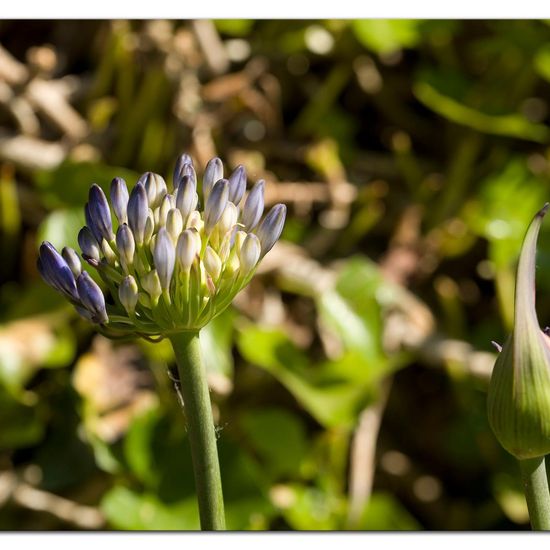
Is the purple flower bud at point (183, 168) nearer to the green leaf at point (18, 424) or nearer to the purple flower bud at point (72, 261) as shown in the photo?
the purple flower bud at point (72, 261)

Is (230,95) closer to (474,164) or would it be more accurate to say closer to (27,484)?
(474,164)

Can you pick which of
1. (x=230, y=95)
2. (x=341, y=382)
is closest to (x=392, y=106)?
(x=230, y=95)

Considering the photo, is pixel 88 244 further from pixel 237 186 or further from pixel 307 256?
pixel 307 256

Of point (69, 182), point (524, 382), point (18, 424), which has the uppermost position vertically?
point (524, 382)

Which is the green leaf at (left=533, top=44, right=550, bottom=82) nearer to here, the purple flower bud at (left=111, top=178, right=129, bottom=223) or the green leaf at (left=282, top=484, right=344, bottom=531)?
the green leaf at (left=282, top=484, right=344, bottom=531)

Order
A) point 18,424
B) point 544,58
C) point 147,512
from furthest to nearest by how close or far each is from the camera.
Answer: point 544,58 < point 18,424 < point 147,512

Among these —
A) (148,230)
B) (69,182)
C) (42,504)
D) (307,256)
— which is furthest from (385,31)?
(148,230)

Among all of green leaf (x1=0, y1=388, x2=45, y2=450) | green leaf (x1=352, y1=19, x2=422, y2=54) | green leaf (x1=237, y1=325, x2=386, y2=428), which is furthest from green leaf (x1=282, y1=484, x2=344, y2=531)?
green leaf (x1=352, y1=19, x2=422, y2=54)
